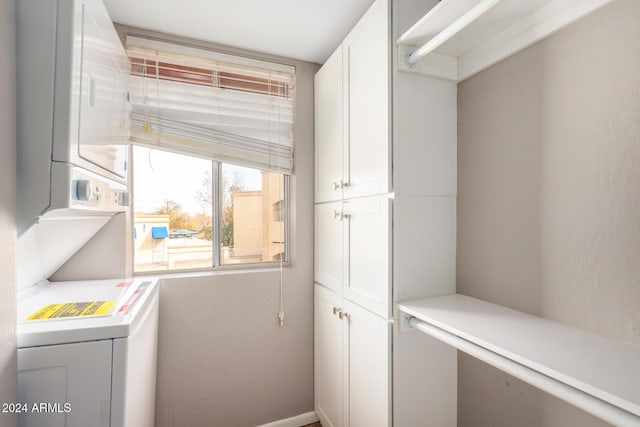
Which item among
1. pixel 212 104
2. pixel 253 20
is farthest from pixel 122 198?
pixel 253 20

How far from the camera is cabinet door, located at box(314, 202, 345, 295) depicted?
5.54 feet

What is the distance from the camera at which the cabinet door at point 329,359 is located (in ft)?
5.48

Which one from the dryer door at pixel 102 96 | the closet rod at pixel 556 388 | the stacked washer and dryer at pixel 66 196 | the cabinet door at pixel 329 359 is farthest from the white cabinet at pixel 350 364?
the dryer door at pixel 102 96

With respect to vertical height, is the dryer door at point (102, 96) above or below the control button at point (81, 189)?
above

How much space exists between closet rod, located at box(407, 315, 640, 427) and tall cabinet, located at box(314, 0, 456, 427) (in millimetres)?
310

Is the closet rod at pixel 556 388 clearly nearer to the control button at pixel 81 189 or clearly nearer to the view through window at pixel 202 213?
the control button at pixel 81 189

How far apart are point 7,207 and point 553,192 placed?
1625 mm

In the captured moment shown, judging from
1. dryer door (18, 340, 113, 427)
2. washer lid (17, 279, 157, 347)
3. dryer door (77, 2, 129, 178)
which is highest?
dryer door (77, 2, 129, 178)

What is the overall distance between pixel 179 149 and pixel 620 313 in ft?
6.75

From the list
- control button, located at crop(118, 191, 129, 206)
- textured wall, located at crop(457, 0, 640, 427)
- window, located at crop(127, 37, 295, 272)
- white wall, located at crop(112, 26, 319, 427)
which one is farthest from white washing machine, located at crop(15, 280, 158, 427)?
textured wall, located at crop(457, 0, 640, 427)

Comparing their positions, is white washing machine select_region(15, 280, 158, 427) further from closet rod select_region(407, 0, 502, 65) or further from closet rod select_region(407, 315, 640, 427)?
closet rod select_region(407, 0, 502, 65)

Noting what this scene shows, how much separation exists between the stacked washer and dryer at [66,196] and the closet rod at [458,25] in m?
1.11

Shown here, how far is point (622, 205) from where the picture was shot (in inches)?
34.8

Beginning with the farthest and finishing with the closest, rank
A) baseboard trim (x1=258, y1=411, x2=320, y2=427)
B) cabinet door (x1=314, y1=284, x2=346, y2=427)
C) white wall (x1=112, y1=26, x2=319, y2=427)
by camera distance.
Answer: baseboard trim (x1=258, y1=411, x2=320, y2=427) → white wall (x1=112, y1=26, x2=319, y2=427) → cabinet door (x1=314, y1=284, x2=346, y2=427)
